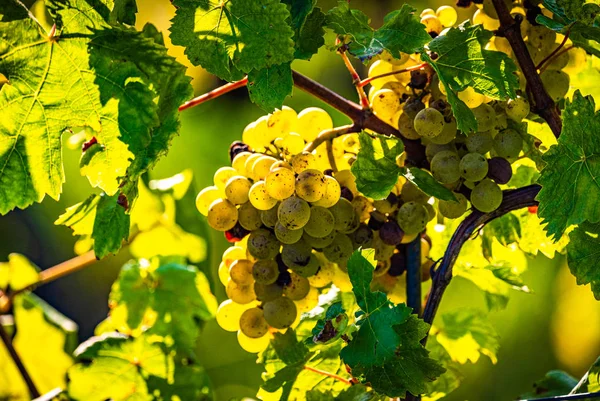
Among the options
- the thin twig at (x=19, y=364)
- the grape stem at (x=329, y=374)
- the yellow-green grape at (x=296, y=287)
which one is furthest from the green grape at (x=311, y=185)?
the thin twig at (x=19, y=364)

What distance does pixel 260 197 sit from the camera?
0.76 m

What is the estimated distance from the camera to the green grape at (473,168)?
0.72 metres

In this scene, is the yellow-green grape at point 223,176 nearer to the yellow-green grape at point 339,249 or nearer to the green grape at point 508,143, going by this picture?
the yellow-green grape at point 339,249

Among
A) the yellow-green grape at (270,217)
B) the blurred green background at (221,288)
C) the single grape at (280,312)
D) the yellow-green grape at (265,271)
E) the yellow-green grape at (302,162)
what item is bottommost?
the blurred green background at (221,288)

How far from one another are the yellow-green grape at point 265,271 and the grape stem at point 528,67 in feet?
1.04

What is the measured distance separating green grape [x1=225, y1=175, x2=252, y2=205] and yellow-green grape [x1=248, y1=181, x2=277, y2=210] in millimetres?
33

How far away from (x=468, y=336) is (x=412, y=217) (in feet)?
0.94

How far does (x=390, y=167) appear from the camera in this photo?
0.72 meters

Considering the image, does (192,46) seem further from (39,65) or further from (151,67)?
(39,65)

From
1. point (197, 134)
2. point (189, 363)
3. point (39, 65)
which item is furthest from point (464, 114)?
point (197, 134)

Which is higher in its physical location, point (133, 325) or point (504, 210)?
point (504, 210)

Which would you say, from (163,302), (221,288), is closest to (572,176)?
(163,302)

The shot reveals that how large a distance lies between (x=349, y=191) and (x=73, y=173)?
1085 millimetres

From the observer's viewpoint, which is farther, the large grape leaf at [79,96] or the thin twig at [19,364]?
the thin twig at [19,364]
